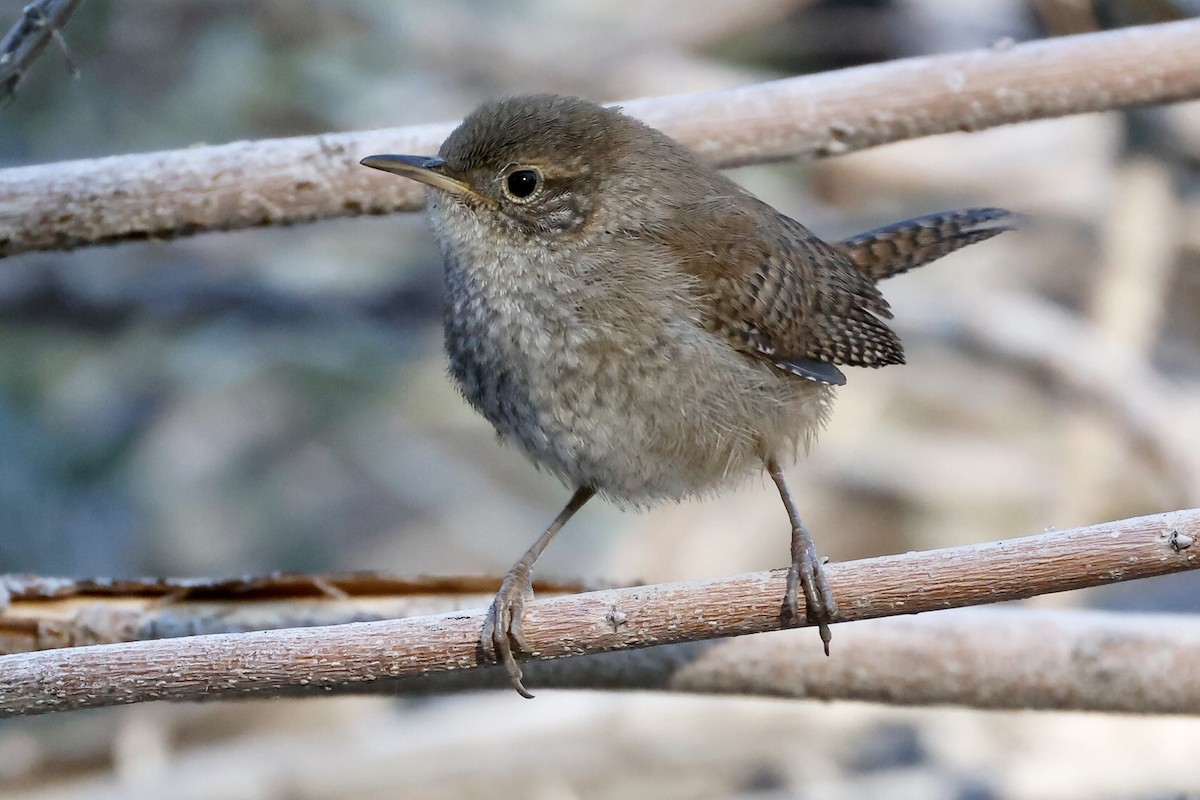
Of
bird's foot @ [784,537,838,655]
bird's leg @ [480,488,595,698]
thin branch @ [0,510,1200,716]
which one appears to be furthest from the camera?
bird's leg @ [480,488,595,698]

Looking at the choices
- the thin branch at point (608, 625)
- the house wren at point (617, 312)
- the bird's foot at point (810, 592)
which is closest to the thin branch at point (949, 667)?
the house wren at point (617, 312)

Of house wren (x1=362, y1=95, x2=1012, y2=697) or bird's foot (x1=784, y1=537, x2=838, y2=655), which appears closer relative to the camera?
bird's foot (x1=784, y1=537, x2=838, y2=655)

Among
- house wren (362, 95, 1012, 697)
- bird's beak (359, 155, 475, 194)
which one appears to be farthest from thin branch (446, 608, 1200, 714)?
bird's beak (359, 155, 475, 194)

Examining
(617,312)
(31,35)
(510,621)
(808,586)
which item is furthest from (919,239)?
(31,35)

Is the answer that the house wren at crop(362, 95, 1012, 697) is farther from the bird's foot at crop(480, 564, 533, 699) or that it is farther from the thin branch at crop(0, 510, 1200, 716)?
the thin branch at crop(0, 510, 1200, 716)

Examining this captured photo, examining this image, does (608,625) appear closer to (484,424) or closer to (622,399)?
(622,399)

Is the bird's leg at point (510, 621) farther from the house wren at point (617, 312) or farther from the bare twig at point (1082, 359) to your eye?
the bare twig at point (1082, 359)

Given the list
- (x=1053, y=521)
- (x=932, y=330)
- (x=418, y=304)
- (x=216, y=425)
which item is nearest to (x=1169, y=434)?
(x=1053, y=521)
